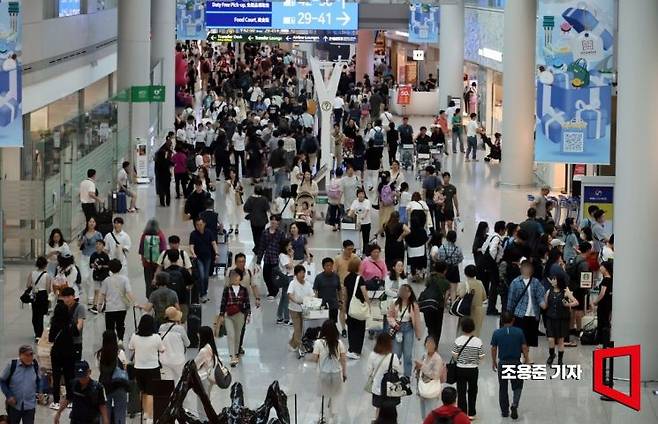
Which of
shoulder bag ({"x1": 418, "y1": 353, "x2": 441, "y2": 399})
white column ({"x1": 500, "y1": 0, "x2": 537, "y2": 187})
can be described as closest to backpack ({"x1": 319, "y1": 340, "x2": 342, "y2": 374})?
shoulder bag ({"x1": 418, "y1": 353, "x2": 441, "y2": 399})

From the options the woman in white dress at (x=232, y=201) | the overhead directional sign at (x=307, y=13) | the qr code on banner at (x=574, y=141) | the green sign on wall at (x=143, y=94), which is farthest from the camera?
the overhead directional sign at (x=307, y=13)

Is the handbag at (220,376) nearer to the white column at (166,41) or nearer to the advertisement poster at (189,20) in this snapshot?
the white column at (166,41)

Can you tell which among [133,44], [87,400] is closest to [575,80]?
[87,400]

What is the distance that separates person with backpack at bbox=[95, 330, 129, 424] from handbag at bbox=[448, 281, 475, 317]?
178 inches

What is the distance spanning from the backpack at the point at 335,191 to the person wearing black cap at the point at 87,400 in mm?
13724

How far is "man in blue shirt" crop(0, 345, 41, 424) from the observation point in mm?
13641

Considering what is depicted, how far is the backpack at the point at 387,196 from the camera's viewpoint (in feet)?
83.0

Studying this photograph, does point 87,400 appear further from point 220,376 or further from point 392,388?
point 392,388

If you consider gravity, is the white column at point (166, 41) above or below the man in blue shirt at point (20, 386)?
above

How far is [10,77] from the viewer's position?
801 inches

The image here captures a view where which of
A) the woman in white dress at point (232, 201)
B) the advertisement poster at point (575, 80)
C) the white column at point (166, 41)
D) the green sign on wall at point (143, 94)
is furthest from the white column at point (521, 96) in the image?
the white column at point (166, 41)

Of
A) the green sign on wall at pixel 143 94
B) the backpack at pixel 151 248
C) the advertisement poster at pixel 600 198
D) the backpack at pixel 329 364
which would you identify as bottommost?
the backpack at pixel 329 364

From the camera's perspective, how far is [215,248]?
21062mm

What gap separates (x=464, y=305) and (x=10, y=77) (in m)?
7.38
